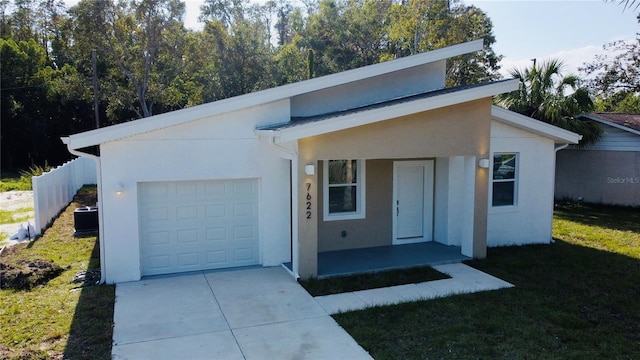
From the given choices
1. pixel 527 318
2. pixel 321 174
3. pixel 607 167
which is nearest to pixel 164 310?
pixel 321 174

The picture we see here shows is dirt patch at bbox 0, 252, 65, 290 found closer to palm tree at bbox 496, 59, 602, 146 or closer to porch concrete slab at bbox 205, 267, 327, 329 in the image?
porch concrete slab at bbox 205, 267, 327, 329

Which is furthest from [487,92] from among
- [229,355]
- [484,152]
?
[229,355]

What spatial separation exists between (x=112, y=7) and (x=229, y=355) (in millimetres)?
24995

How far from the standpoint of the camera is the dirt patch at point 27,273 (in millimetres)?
8773

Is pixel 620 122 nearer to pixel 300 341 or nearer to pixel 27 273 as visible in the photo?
pixel 300 341

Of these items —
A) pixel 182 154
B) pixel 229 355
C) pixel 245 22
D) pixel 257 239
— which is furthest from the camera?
pixel 245 22

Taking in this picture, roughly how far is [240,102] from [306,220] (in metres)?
2.75

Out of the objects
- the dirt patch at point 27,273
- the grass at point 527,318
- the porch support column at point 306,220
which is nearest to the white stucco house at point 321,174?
the porch support column at point 306,220

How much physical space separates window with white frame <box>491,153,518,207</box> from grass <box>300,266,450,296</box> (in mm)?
3738

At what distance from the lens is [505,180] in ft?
40.8

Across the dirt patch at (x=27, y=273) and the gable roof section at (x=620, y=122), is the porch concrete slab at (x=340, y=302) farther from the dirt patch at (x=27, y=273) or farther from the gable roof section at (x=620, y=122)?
the gable roof section at (x=620, y=122)

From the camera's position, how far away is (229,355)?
240 inches

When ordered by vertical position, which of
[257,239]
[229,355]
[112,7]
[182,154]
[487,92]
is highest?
[112,7]

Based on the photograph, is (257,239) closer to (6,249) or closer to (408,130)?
(408,130)
